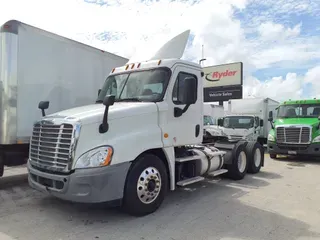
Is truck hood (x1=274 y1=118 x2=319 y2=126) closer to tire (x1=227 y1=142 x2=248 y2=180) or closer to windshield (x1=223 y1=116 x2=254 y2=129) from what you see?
windshield (x1=223 y1=116 x2=254 y2=129)

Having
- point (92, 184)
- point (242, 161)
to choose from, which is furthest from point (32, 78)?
point (242, 161)

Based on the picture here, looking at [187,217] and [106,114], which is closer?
[106,114]

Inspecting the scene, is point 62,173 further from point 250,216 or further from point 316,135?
point 316,135

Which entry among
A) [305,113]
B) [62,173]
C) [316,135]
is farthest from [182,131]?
[305,113]

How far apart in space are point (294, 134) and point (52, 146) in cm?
1029

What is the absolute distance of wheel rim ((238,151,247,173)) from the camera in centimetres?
792

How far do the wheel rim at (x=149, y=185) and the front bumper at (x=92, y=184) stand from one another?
0.37 meters

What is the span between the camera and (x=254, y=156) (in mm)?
8562

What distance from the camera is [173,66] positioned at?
538cm

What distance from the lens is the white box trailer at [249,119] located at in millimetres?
15773

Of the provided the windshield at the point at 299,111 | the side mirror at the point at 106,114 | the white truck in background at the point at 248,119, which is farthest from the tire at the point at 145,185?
the white truck in background at the point at 248,119

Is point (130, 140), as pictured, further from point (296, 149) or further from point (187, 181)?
point (296, 149)

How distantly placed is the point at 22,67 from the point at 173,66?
299 cm

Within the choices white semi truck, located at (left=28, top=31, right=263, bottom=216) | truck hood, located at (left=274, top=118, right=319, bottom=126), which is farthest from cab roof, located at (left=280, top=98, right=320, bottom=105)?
white semi truck, located at (left=28, top=31, right=263, bottom=216)
